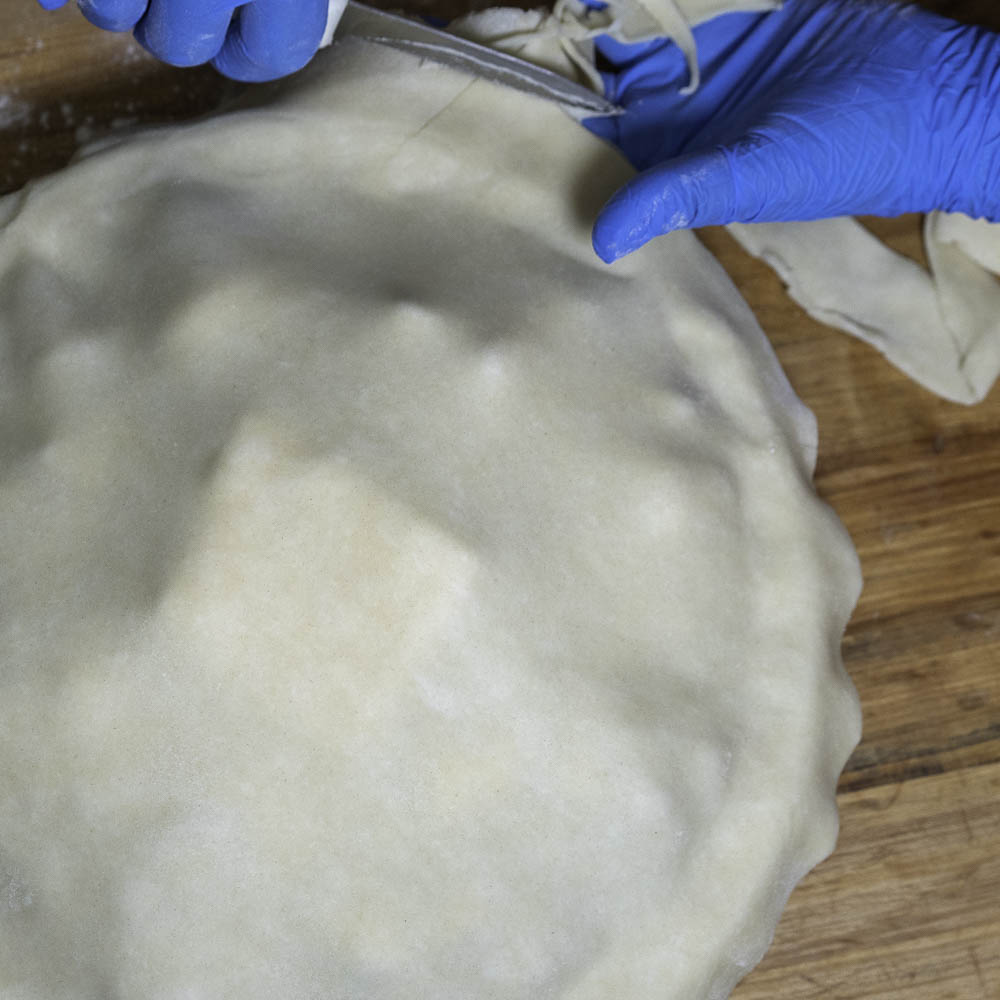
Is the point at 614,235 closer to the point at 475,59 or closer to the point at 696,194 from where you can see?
the point at 696,194

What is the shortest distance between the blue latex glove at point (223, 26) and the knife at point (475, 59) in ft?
0.48

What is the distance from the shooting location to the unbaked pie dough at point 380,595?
0.80 meters

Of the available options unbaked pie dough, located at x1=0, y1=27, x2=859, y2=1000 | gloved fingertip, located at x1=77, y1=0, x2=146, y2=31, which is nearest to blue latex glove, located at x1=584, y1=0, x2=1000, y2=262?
unbaked pie dough, located at x1=0, y1=27, x2=859, y2=1000

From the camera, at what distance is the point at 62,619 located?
2.68 ft

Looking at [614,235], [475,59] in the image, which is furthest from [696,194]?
[475,59]

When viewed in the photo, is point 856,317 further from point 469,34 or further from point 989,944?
point 989,944

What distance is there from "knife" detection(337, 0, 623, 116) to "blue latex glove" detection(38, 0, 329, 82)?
0.15 metres

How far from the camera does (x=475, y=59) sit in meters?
1.04

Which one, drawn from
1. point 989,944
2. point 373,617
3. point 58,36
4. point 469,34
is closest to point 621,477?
point 373,617

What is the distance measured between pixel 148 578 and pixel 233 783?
0.18 meters

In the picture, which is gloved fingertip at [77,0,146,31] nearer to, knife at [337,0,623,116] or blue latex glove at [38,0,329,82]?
blue latex glove at [38,0,329,82]

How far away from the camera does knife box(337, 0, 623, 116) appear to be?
41.1 inches

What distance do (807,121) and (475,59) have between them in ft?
1.16

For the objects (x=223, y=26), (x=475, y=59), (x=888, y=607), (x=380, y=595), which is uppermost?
(x=223, y=26)
